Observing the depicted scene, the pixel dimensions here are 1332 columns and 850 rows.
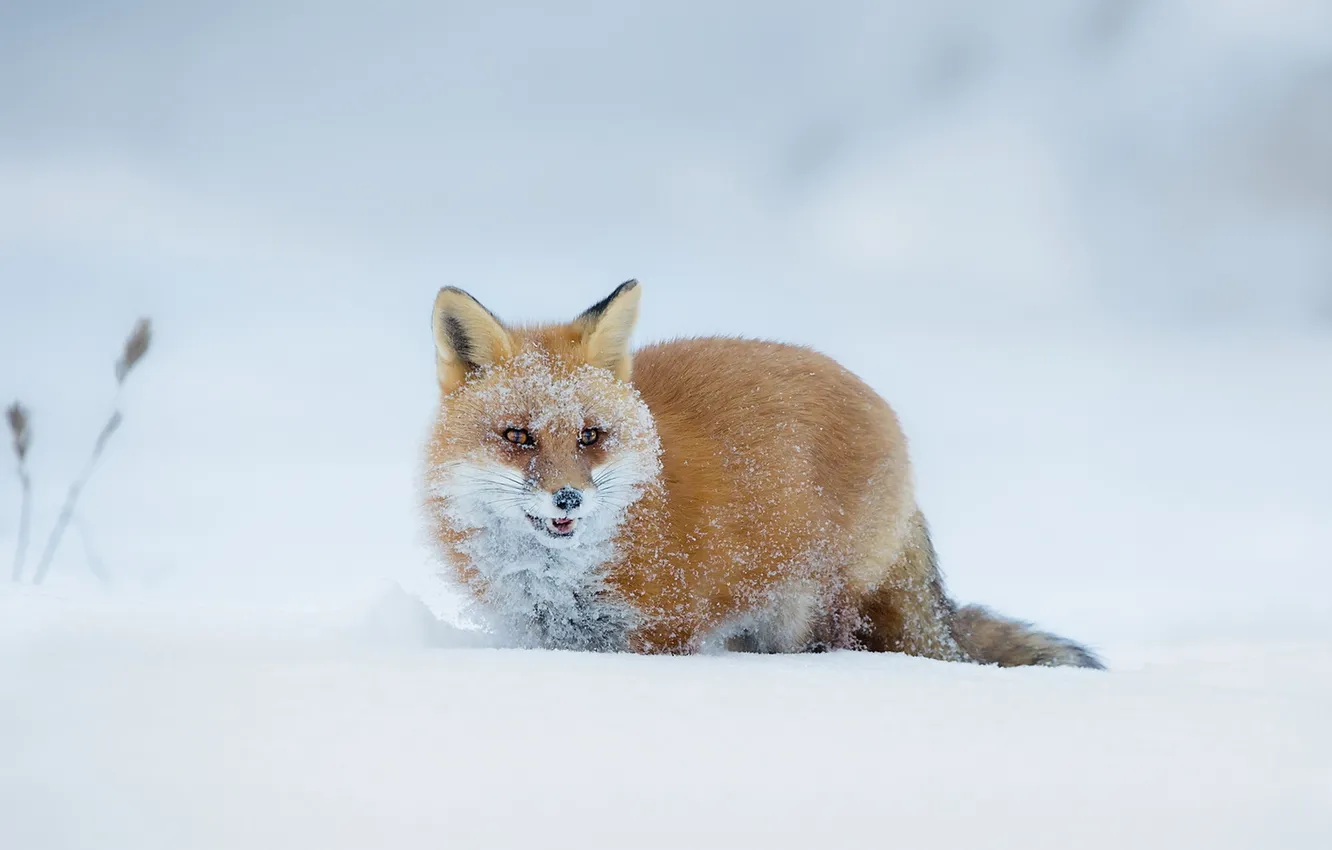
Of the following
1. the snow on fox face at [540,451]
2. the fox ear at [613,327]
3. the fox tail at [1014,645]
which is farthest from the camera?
the fox tail at [1014,645]

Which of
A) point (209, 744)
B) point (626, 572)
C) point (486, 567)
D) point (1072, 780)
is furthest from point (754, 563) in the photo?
point (209, 744)

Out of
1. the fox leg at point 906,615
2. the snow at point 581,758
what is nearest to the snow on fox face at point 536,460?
the snow at point 581,758

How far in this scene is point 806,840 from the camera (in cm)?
147

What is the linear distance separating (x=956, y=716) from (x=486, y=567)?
1513 mm

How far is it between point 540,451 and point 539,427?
0.24 feet

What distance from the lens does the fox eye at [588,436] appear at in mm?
2830

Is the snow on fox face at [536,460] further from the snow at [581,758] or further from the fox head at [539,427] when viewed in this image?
the snow at [581,758]

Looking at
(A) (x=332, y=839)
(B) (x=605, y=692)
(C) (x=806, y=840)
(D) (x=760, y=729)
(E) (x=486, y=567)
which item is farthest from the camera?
(E) (x=486, y=567)

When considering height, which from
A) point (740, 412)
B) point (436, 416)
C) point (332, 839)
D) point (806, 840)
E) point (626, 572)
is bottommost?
point (332, 839)

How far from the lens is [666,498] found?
3.02 metres

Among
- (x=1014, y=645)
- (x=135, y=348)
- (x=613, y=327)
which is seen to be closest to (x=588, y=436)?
(x=613, y=327)

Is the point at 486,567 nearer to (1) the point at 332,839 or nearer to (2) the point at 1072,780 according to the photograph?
(1) the point at 332,839

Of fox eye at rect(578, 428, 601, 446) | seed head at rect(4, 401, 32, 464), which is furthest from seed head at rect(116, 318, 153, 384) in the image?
fox eye at rect(578, 428, 601, 446)

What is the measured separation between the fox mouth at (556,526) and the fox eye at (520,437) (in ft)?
0.70
